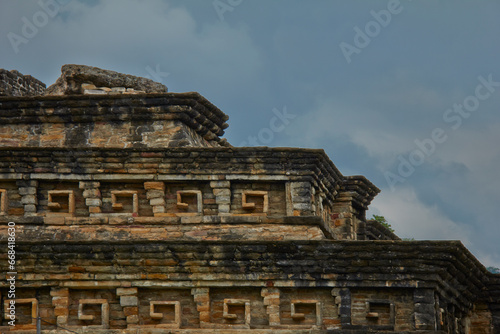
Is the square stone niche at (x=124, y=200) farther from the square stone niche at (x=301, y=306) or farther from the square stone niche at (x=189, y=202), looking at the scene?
the square stone niche at (x=301, y=306)

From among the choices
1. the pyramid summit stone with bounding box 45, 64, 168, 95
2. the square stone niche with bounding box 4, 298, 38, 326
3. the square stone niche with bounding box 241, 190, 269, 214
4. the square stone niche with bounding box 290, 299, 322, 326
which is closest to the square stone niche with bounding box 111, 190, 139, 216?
the square stone niche with bounding box 241, 190, 269, 214

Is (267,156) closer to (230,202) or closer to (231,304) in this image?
(230,202)

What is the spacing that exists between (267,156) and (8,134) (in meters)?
5.18

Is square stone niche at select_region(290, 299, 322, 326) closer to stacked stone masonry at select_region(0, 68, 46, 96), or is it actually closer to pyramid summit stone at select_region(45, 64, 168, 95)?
pyramid summit stone at select_region(45, 64, 168, 95)

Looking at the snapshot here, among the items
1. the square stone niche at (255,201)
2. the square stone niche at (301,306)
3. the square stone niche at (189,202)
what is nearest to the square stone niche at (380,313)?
the square stone niche at (301,306)

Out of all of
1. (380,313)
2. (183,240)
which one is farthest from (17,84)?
(380,313)

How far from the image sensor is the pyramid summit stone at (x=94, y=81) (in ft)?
77.7

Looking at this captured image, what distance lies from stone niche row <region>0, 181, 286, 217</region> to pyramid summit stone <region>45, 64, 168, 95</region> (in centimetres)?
297

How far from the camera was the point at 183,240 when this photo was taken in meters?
19.7

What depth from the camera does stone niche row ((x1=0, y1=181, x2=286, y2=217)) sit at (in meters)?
21.2

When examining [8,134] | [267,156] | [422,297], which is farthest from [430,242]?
[8,134]

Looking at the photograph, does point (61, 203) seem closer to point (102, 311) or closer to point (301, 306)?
point (102, 311)

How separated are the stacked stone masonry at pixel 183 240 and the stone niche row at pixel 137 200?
0.02 metres

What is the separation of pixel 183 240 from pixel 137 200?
196cm
